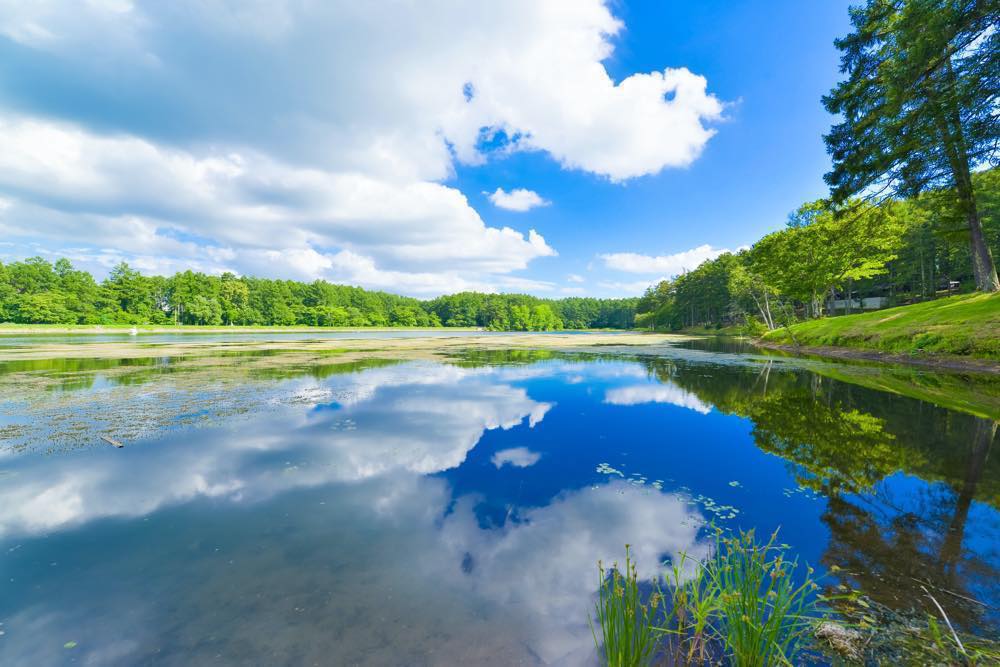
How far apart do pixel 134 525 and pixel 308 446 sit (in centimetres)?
327

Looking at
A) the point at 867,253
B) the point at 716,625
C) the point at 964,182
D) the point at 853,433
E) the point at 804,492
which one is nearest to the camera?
the point at 716,625

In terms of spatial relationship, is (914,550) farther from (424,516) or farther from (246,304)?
(246,304)

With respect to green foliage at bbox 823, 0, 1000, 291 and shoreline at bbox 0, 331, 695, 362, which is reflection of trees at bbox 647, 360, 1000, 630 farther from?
shoreline at bbox 0, 331, 695, 362

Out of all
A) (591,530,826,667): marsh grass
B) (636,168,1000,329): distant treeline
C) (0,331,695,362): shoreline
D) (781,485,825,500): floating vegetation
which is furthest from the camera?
(0,331,695,362): shoreline

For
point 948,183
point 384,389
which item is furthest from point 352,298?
point 948,183

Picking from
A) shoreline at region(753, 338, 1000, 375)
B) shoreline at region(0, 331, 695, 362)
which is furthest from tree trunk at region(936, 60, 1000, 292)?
shoreline at region(0, 331, 695, 362)

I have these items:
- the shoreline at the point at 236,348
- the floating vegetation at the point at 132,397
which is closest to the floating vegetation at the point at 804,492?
the floating vegetation at the point at 132,397

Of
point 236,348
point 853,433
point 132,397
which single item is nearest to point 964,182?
point 853,433

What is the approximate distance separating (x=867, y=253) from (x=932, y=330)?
23.9 meters

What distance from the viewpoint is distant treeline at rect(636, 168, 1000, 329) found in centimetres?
2327

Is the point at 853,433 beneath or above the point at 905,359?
beneath

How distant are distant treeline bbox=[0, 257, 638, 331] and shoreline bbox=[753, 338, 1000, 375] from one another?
114325mm

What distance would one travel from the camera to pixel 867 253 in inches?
1479

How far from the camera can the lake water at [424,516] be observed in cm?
332
